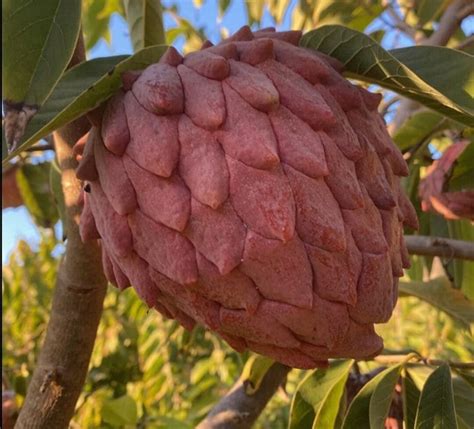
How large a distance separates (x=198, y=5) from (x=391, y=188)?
263 centimetres

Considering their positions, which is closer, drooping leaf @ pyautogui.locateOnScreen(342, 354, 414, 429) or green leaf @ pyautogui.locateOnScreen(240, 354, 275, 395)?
drooping leaf @ pyautogui.locateOnScreen(342, 354, 414, 429)

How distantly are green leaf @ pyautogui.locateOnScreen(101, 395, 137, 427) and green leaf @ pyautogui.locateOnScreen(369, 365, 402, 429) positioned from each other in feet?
3.46

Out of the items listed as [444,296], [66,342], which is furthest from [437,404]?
[66,342]

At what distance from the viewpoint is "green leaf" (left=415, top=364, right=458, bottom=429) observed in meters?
1.22

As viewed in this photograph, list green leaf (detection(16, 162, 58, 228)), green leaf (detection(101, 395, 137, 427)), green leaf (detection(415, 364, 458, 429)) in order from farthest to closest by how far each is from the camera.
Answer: green leaf (detection(16, 162, 58, 228)) → green leaf (detection(101, 395, 137, 427)) → green leaf (detection(415, 364, 458, 429))

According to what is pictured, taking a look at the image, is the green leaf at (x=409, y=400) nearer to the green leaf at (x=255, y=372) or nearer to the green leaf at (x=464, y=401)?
the green leaf at (x=464, y=401)

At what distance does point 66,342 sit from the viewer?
1.42 meters

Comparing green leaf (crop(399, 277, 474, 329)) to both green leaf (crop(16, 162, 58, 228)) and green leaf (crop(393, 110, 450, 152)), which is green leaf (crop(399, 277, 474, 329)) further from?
green leaf (crop(16, 162, 58, 228))

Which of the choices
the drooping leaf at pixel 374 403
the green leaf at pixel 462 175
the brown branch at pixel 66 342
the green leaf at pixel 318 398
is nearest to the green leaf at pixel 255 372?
the green leaf at pixel 318 398

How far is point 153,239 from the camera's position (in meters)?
0.95

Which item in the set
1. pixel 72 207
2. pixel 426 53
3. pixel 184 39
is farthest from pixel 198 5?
pixel 426 53

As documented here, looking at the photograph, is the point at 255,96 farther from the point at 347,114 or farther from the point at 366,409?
the point at 366,409

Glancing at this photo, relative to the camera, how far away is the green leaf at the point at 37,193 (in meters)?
2.48

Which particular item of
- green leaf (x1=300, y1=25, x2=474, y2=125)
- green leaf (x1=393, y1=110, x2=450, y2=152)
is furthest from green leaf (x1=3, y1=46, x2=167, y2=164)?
→ green leaf (x1=393, y1=110, x2=450, y2=152)
